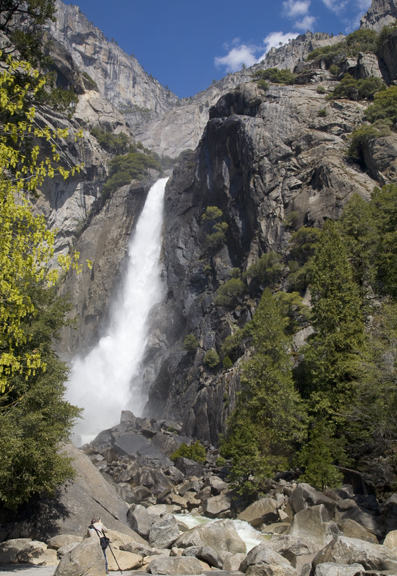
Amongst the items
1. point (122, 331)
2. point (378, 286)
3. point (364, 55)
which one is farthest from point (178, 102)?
point (378, 286)

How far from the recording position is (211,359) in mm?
42469

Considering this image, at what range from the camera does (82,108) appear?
84875mm

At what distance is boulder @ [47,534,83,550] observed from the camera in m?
14.4

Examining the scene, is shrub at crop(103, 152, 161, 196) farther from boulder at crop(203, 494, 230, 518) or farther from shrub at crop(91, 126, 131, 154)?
boulder at crop(203, 494, 230, 518)

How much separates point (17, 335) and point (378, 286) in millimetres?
25661

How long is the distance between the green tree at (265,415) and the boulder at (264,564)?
357 inches

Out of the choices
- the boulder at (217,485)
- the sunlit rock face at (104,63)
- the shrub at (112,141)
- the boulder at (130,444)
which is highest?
the sunlit rock face at (104,63)

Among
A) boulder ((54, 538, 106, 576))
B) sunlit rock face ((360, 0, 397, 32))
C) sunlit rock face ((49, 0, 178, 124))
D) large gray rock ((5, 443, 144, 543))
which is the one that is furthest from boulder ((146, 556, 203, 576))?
sunlit rock face ((49, 0, 178, 124))

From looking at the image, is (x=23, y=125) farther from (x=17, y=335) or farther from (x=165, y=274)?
(x=165, y=274)

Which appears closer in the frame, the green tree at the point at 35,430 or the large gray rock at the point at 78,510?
the green tree at the point at 35,430

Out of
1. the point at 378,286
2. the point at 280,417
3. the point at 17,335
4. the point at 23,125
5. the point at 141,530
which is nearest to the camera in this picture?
the point at 17,335

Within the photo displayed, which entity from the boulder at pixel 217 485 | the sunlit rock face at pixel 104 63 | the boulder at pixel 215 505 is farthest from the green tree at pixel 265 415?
the sunlit rock face at pixel 104 63

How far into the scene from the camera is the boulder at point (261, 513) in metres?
18.9

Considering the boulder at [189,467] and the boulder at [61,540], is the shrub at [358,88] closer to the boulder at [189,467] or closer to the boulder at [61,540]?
the boulder at [189,467]
